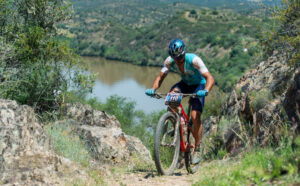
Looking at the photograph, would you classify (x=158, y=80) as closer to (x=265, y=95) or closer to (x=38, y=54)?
(x=265, y=95)

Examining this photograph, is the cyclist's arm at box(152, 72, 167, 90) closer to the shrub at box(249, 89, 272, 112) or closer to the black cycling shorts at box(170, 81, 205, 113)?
the black cycling shorts at box(170, 81, 205, 113)

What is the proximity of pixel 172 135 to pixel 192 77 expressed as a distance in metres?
0.93

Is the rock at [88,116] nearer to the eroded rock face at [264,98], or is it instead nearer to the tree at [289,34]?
the eroded rock face at [264,98]

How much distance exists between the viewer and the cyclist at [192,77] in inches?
184

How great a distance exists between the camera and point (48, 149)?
14.9ft

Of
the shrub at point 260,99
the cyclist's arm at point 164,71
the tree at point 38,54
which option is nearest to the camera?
the cyclist's arm at point 164,71

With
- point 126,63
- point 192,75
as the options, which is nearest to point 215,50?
point 126,63

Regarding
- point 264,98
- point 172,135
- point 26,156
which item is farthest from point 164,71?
point 264,98

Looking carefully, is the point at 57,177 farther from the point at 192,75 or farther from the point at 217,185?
the point at 192,75

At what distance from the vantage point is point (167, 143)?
474 cm

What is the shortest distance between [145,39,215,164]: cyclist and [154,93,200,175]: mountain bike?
139mm

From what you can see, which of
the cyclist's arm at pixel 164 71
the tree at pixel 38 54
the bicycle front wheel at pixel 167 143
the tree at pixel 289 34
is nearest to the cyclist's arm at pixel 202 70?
the cyclist's arm at pixel 164 71

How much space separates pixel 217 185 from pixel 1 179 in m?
2.24

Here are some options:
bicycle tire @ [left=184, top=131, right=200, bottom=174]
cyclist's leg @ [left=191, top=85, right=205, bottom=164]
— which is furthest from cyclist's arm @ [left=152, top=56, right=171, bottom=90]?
bicycle tire @ [left=184, top=131, right=200, bottom=174]
